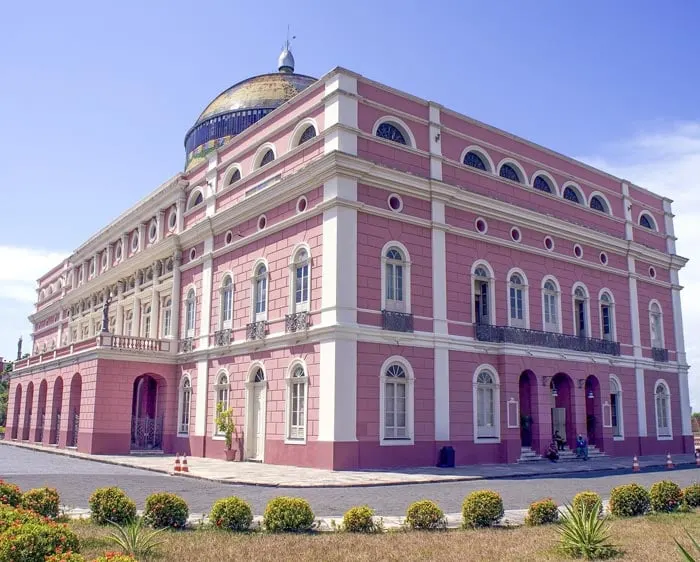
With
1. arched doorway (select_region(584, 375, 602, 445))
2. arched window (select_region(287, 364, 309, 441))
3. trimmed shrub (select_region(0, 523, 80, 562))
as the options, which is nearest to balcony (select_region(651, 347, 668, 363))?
arched doorway (select_region(584, 375, 602, 445))

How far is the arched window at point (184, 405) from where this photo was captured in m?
28.2

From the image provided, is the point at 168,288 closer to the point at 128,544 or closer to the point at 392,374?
the point at 392,374

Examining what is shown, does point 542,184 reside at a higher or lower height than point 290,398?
higher

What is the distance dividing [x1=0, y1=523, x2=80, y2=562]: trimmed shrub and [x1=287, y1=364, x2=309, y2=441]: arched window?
14.2 m

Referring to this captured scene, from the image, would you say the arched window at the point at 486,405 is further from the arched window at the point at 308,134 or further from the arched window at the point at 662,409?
the arched window at the point at 662,409

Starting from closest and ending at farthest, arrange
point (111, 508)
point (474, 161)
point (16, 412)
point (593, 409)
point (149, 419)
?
point (111, 508) → point (474, 161) → point (593, 409) → point (149, 419) → point (16, 412)

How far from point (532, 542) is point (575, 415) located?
18.3m

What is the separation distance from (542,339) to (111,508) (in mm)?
19212

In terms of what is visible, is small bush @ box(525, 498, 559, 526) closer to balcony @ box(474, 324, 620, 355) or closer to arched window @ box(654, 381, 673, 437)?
balcony @ box(474, 324, 620, 355)

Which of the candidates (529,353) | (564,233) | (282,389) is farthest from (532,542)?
(564,233)

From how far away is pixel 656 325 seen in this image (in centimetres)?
3256

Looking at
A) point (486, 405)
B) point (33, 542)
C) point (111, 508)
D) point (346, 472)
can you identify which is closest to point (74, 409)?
point (346, 472)

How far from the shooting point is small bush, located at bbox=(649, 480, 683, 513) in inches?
463

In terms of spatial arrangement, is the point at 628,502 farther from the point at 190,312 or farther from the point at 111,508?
the point at 190,312
